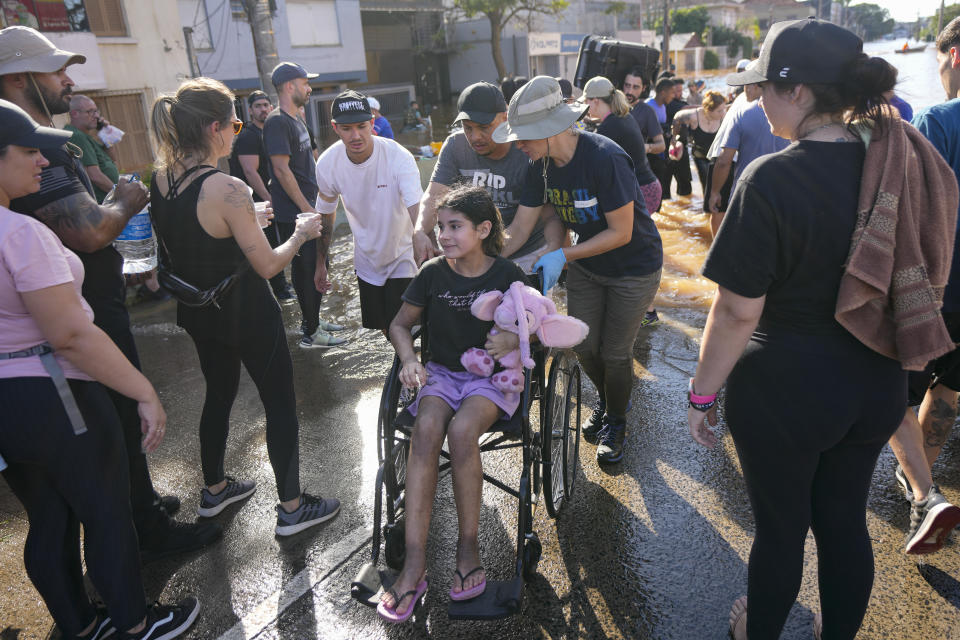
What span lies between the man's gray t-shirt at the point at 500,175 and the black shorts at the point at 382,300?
0.71 metres

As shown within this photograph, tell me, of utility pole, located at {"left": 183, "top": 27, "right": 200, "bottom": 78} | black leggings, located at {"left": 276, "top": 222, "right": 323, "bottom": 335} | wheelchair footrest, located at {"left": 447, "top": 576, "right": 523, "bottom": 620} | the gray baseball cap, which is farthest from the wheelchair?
utility pole, located at {"left": 183, "top": 27, "right": 200, "bottom": 78}

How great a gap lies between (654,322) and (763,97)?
374 cm

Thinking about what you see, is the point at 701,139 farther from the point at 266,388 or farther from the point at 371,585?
the point at 371,585

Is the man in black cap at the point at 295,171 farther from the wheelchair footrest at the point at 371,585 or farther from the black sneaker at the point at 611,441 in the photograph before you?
the wheelchair footrest at the point at 371,585

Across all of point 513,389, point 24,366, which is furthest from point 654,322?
point 24,366

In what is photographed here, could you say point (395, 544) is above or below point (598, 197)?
below

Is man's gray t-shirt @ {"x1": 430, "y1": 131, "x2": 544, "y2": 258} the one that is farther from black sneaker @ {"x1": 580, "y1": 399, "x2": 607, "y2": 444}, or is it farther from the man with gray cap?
the man with gray cap

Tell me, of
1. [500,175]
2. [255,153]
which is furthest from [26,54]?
[255,153]

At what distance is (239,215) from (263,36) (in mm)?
8284

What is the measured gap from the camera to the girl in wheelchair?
239 centimetres

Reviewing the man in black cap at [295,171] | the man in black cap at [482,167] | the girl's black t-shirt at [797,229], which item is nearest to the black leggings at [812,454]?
the girl's black t-shirt at [797,229]

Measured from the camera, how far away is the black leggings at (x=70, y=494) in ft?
6.54

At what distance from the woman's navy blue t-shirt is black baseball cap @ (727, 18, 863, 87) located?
1280 millimetres

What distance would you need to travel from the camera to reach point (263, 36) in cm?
953
